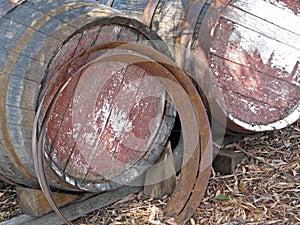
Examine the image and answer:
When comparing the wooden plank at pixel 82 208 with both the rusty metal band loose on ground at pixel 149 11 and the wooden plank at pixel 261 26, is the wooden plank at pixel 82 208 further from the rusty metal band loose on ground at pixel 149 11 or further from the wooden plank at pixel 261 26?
the wooden plank at pixel 261 26

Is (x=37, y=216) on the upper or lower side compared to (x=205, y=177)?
lower

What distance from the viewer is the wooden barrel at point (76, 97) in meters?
2.64

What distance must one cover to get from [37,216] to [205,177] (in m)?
0.95

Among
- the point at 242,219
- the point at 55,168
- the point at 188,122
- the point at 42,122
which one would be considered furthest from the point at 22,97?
the point at 242,219

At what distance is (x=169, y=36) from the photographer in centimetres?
340

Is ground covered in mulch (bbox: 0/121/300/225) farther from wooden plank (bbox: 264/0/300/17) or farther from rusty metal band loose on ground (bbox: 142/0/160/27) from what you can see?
rusty metal band loose on ground (bbox: 142/0/160/27)

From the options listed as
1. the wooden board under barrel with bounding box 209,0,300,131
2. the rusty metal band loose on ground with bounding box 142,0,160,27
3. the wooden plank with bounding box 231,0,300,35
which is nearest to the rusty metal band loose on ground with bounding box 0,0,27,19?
the rusty metal band loose on ground with bounding box 142,0,160,27

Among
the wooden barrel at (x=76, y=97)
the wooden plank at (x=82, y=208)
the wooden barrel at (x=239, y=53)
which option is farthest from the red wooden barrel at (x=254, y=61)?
the wooden plank at (x=82, y=208)

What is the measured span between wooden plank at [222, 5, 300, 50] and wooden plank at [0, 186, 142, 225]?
1.22m

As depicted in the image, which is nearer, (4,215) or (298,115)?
(4,215)

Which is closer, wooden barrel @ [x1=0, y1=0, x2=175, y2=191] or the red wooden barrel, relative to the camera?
wooden barrel @ [x1=0, y1=0, x2=175, y2=191]

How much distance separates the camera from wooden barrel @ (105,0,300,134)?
131 inches

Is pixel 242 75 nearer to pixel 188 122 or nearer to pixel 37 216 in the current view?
pixel 188 122

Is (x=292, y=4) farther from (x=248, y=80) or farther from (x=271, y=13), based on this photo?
(x=248, y=80)
